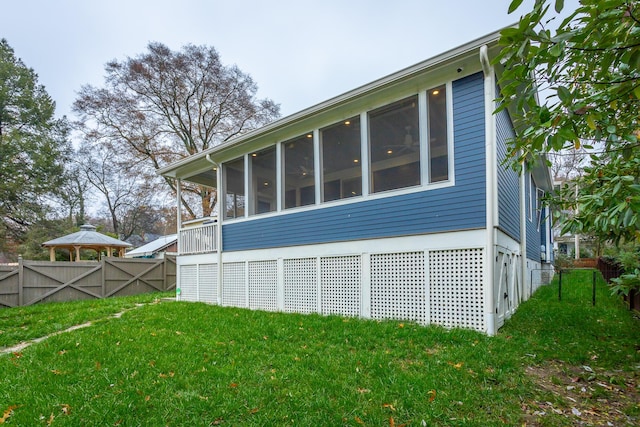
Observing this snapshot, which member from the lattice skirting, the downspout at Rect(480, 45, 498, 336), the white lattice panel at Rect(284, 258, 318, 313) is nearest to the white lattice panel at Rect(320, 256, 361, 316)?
the lattice skirting

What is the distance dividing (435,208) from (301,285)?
11.2 ft

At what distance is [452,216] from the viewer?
5.43 m

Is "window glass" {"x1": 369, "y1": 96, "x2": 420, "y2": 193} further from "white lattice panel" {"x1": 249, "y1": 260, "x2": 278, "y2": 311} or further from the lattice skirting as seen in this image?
"white lattice panel" {"x1": 249, "y1": 260, "x2": 278, "y2": 311}

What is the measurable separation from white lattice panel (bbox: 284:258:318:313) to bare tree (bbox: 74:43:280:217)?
12.0 metres

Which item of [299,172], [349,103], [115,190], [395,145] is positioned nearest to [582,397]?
[395,145]

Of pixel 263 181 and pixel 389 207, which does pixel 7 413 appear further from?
pixel 263 181

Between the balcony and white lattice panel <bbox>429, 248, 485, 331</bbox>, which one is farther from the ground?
the balcony

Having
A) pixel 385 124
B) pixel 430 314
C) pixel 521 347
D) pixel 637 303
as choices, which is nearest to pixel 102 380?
pixel 430 314

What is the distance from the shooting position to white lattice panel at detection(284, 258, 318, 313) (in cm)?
715

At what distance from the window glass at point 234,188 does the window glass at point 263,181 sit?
0.43 metres

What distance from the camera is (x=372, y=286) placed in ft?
20.6

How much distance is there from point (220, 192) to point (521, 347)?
7718 millimetres

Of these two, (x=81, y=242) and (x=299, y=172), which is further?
(x=81, y=242)

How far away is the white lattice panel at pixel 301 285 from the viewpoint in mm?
7155
